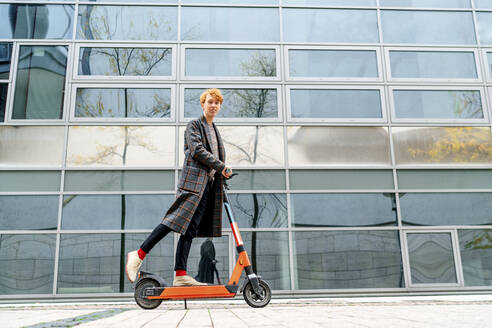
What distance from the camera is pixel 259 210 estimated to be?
657 cm

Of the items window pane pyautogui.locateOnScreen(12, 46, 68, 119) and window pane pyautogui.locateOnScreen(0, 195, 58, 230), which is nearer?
window pane pyautogui.locateOnScreen(0, 195, 58, 230)

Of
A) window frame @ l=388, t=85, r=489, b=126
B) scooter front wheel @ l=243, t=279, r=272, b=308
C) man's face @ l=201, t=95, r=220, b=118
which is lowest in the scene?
scooter front wheel @ l=243, t=279, r=272, b=308

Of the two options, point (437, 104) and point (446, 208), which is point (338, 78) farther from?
point (446, 208)

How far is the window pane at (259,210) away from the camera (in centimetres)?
652

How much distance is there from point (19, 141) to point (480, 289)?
780 cm

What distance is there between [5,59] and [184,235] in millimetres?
5510

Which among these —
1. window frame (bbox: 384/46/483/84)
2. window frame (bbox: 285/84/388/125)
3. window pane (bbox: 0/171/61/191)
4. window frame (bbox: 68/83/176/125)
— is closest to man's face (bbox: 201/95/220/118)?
window frame (bbox: 68/83/176/125)

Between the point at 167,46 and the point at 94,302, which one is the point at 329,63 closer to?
the point at 167,46

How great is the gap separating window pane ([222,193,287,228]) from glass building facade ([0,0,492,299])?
0.02 meters

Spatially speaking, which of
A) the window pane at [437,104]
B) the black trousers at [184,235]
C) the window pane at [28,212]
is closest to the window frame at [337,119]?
the window pane at [437,104]

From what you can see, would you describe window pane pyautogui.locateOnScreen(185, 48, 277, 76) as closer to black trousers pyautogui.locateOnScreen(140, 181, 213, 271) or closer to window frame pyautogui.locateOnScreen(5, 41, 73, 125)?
window frame pyautogui.locateOnScreen(5, 41, 73, 125)

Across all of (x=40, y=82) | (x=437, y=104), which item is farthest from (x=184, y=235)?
(x=437, y=104)

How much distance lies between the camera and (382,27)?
24.8 ft

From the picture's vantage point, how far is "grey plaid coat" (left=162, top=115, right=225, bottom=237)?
353cm
